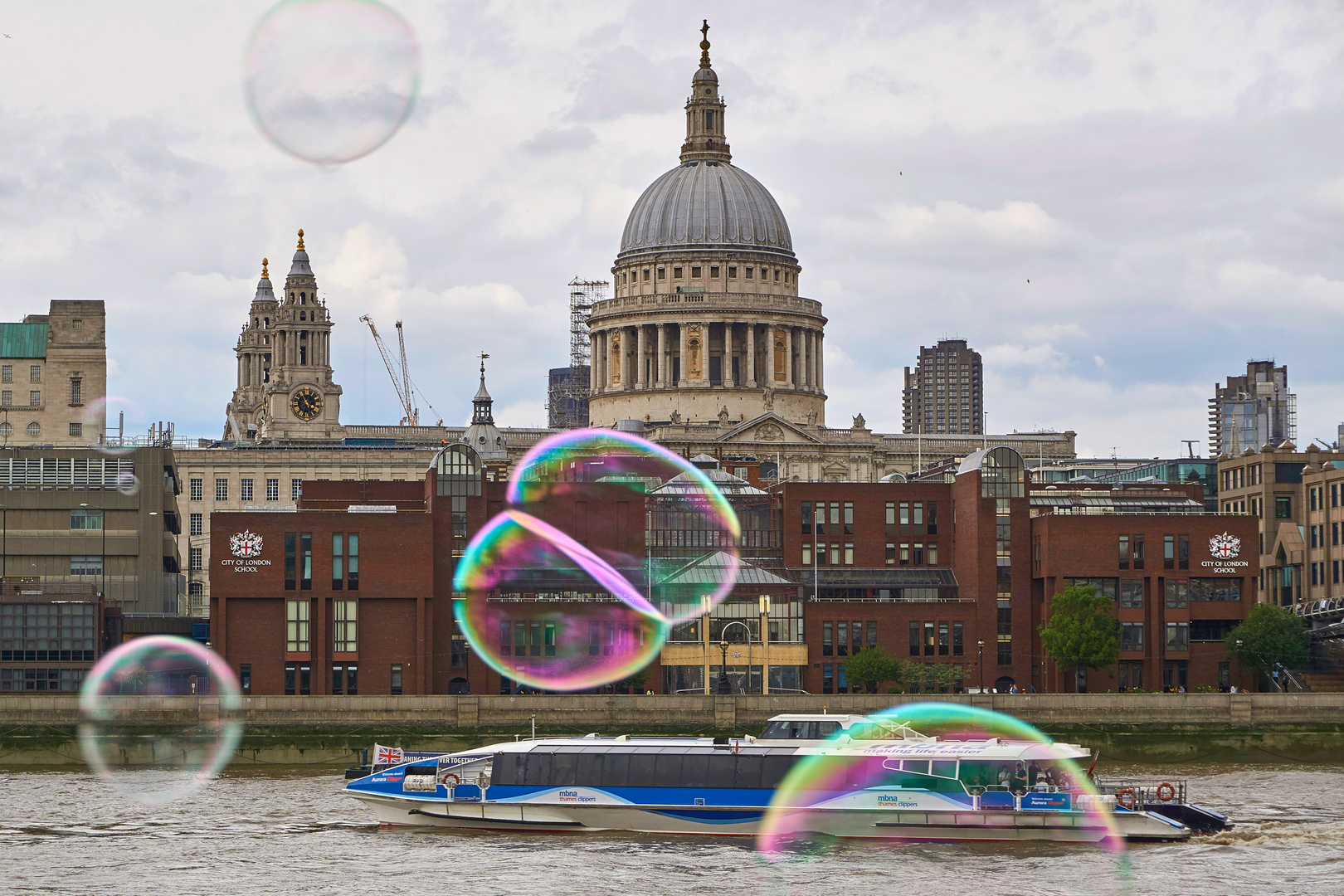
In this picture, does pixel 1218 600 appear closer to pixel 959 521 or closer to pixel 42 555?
pixel 959 521

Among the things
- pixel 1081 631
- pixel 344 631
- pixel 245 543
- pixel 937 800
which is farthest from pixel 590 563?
pixel 937 800

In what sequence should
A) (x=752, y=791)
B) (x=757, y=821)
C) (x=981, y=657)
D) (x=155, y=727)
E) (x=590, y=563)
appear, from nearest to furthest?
(x=757, y=821)
(x=752, y=791)
(x=155, y=727)
(x=590, y=563)
(x=981, y=657)

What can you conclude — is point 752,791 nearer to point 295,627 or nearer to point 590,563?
point 590,563

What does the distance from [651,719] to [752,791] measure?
3102cm

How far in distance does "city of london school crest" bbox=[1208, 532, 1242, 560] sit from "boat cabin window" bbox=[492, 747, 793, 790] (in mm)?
55452

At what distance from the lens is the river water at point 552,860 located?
65.1m

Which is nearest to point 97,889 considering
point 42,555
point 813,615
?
point 813,615

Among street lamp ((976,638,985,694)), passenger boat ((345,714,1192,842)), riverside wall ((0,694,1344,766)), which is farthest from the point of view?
street lamp ((976,638,985,694))

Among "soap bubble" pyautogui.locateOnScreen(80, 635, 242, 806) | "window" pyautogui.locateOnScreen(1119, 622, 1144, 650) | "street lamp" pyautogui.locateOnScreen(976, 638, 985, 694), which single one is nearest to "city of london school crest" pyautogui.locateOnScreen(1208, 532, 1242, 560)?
"window" pyautogui.locateOnScreen(1119, 622, 1144, 650)

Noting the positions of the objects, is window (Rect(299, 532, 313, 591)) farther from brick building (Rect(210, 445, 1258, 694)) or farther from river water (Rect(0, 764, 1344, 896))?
river water (Rect(0, 764, 1344, 896))

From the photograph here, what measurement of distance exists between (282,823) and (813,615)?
5025 centimetres

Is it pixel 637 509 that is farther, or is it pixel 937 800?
pixel 637 509

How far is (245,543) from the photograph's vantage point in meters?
119

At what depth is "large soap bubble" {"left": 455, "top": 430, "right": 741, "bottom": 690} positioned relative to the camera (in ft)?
384
